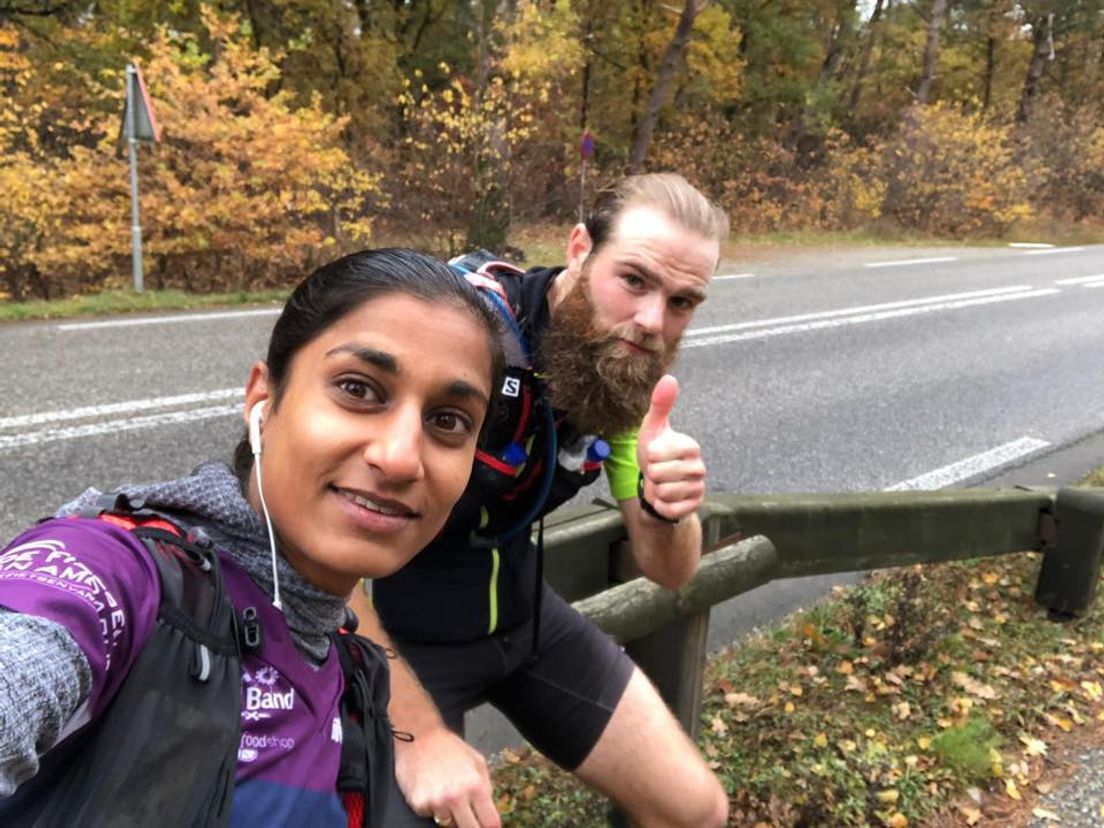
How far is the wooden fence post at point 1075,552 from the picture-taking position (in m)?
Result: 3.53

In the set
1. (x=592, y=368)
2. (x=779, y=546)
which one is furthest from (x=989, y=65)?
(x=592, y=368)

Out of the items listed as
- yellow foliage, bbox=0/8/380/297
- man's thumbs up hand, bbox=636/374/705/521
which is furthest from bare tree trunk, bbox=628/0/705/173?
man's thumbs up hand, bbox=636/374/705/521

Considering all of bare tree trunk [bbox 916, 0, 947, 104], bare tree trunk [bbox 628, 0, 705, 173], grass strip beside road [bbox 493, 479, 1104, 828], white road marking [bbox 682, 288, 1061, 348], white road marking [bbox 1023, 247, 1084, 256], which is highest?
bare tree trunk [bbox 916, 0, 947, 104]

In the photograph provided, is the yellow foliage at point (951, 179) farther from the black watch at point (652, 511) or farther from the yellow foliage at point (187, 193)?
the black watch at point (652, 511)

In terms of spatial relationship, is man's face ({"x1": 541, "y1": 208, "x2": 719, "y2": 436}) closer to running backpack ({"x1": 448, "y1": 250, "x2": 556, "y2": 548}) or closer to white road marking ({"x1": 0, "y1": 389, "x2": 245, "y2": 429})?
running backpack ({"x1": 448, "y1": 250, "x2": 556, "y2": 548})

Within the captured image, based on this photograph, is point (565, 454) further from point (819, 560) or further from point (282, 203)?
point (282, 203)

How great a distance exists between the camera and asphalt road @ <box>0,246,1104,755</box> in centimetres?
492

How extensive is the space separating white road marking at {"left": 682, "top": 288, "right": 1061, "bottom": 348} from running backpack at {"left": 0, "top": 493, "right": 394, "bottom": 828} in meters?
6.33

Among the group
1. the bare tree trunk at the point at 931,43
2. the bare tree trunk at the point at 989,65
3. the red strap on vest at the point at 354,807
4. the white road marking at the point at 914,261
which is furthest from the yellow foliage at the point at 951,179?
the red strap on vest at the point at 354,807

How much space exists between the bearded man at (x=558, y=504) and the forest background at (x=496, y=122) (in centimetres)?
999

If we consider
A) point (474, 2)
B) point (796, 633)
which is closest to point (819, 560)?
point (796, 633)

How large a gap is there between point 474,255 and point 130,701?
151 centimetres

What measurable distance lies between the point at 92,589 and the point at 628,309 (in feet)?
5.22

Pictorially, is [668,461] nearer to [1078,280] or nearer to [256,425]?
[256,425]
